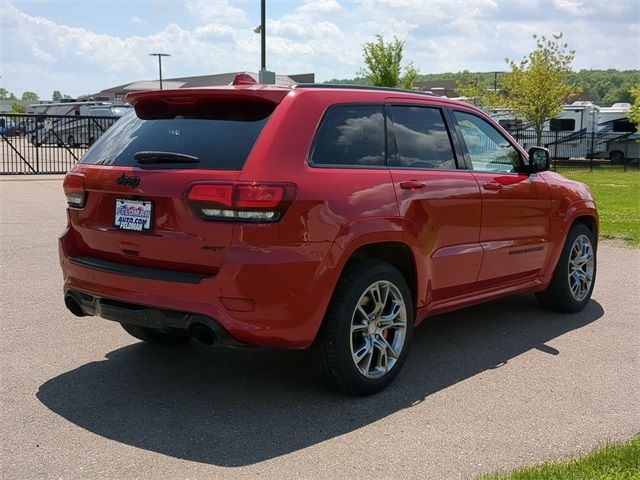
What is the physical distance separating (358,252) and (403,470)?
1.44m

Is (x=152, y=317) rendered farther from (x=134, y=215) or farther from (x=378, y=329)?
(x=378, y=329)

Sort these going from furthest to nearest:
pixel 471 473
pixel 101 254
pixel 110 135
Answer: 1. pixel 110 135
2. pixel 101 254
3. pixel 471 473

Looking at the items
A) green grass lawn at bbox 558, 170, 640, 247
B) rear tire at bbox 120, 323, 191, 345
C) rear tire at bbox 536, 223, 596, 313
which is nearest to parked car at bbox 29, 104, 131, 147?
green grass lawn at bbox 558, 170, 640, 247

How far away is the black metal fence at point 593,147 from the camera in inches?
1425

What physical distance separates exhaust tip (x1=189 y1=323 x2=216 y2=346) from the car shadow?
48cm

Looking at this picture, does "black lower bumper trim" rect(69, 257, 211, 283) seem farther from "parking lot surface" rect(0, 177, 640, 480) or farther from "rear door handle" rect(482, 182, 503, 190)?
"rear door handle" rect(482, 182, 503, 190)

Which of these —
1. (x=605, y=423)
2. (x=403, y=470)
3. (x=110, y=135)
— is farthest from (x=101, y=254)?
(x=605, y=423)

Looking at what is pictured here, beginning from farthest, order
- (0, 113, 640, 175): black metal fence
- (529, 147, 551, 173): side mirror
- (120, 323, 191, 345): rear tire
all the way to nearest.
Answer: (0, 113, 640, 175): black metal fence < (529, 147, 551, 173): side mirror < (120, 323, 191, 345): rear tire

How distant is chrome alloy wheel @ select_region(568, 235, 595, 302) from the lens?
6.91 meters

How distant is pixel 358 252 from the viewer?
15.1ft

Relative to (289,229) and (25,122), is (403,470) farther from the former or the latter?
(25,122)

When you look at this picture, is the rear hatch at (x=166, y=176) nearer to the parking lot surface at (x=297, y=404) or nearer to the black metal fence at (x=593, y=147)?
the parking lot surface at (x=297, y=404)

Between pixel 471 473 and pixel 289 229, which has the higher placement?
pixel 289 229

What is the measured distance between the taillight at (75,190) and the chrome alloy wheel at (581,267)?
4.41 m
